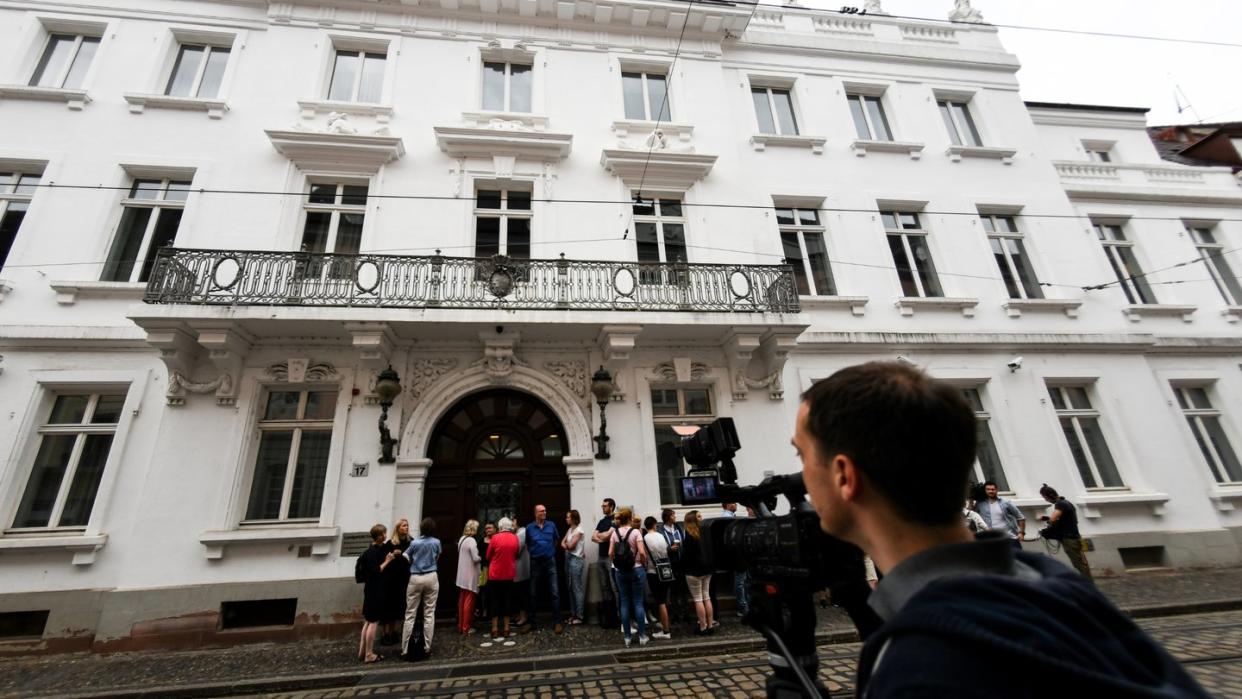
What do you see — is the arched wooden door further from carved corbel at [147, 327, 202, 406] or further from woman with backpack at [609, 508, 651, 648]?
carved corbel at [147, 327, 202, 406]

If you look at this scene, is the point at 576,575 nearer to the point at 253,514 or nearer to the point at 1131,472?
the point at 253,514

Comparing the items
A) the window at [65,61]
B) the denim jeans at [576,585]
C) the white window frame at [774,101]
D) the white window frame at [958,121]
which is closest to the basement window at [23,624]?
the denim jeans at [576,585]

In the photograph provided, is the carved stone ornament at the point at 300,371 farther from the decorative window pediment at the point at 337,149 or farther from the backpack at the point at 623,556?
the backpack at the point at 623,556

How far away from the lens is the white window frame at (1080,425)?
33.4ft

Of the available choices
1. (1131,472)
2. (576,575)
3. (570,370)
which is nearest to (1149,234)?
(1131,472)

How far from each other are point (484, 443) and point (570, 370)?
2004 mm

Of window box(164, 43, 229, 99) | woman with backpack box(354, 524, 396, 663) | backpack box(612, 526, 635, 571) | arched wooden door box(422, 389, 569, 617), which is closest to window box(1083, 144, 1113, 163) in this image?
arched wooden door box(422, 389, 569, 617)

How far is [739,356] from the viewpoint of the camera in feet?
30.9

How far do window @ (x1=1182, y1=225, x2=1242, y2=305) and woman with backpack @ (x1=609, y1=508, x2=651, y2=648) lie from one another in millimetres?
15482

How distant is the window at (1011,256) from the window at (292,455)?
46.5 ft

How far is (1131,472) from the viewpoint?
10125mm

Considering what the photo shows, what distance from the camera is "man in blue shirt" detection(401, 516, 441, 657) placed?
648 centimetres

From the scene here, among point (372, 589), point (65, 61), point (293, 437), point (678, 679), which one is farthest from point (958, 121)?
point (65, 61)

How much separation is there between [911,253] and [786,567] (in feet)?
37.5
